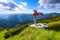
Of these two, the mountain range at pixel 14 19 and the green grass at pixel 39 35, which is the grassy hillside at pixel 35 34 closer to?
the green grass at pixel 39 35

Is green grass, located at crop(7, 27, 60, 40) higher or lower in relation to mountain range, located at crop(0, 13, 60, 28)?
lower

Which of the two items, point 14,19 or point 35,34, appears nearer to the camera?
point 35,34

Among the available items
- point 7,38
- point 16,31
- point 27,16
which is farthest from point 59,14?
point 7,38

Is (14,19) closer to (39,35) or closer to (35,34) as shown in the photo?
(35,34)

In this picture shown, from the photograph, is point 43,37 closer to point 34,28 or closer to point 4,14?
point 34,28

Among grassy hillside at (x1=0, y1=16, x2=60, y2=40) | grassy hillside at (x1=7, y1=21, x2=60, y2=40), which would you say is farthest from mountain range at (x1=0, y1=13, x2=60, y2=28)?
grassy hillside at (x1=7, y1=21, x2=60, y2=40)

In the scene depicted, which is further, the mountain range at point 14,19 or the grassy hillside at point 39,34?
the mountain range at point 14,19

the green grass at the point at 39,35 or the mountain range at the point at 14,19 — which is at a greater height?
the mountain range at the point at 14,19

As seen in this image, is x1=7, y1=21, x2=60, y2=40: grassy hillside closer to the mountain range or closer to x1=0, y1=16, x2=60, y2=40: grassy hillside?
x1=0, y1=16, x2=60, y2=40: grassy hillside

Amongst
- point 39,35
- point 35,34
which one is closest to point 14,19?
point 35,34

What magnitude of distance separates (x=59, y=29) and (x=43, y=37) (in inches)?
36.0

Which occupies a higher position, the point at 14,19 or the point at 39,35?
the point at 14,19

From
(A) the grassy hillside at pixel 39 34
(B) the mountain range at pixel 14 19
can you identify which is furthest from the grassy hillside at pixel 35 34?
(B) the mountain range at pixel 14 19

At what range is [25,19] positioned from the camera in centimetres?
562
